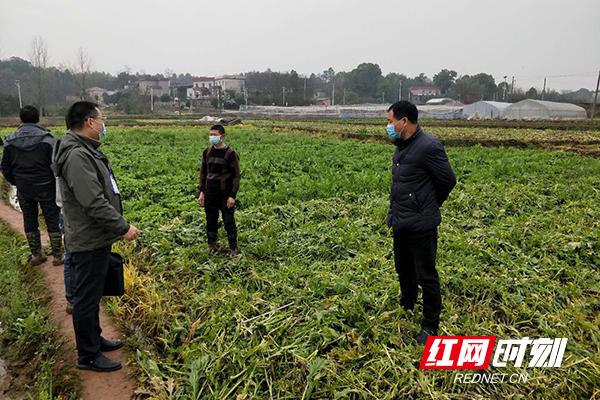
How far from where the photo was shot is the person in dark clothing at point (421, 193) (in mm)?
3783

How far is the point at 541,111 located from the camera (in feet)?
174

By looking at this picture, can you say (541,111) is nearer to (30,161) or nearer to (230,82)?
(30,161)

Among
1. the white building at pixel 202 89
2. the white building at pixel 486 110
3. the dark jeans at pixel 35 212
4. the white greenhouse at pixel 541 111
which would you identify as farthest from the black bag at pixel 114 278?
the white building at pixel 202 89

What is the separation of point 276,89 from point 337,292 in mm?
93990

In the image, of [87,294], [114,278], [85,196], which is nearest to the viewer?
[85,196]

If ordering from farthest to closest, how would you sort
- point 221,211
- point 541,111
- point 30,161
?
point 541,111, point 221,211, point 30,161

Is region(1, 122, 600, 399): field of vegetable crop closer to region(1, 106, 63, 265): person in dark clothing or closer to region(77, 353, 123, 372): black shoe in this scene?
region(77, 353, 123, 372): black shoe

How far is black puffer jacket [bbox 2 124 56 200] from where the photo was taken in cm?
596

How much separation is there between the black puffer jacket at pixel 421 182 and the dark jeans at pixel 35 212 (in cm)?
527

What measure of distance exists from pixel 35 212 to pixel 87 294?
3.44m

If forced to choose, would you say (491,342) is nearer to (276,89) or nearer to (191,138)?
(191,138)

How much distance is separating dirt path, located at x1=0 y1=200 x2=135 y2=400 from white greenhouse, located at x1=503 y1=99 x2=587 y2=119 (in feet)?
194

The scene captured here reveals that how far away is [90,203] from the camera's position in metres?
3.45

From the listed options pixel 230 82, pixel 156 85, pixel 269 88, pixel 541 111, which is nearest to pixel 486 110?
pixel 541 111
